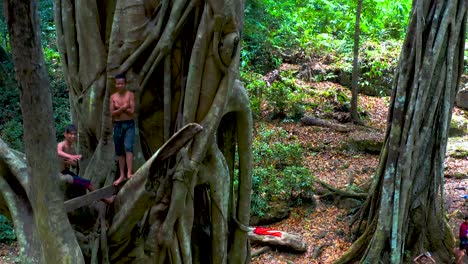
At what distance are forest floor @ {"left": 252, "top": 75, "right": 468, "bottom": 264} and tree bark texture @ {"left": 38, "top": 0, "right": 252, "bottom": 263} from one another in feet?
8.30

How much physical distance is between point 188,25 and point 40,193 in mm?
1816

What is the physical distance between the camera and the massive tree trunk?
523 cm

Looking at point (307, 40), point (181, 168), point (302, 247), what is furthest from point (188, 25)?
point (307, 40)

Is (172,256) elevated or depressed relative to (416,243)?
elevated

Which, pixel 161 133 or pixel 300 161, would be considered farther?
pixel 300 161

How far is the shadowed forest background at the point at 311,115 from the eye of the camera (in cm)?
669

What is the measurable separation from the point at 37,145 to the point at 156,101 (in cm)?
155

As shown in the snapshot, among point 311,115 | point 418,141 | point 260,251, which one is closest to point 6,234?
point 260,251

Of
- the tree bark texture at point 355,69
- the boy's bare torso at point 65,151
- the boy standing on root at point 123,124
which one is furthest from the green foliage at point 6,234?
the tree bark texture at point 355,69

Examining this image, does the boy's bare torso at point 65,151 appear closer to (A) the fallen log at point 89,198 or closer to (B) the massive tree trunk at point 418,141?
(A) the fallen log at point 89,198

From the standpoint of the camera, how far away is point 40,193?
2359mm

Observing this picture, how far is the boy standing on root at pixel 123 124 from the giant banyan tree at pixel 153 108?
0.37ft

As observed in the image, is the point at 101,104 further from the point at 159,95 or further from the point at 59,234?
the point at 59,234

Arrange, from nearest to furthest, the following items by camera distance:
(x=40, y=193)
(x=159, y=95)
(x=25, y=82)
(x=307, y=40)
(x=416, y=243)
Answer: (x=25, y=82) < (x=40, y=193) < (x=159, y=95) < (x=416, y=243) < (x=307, y=40)
